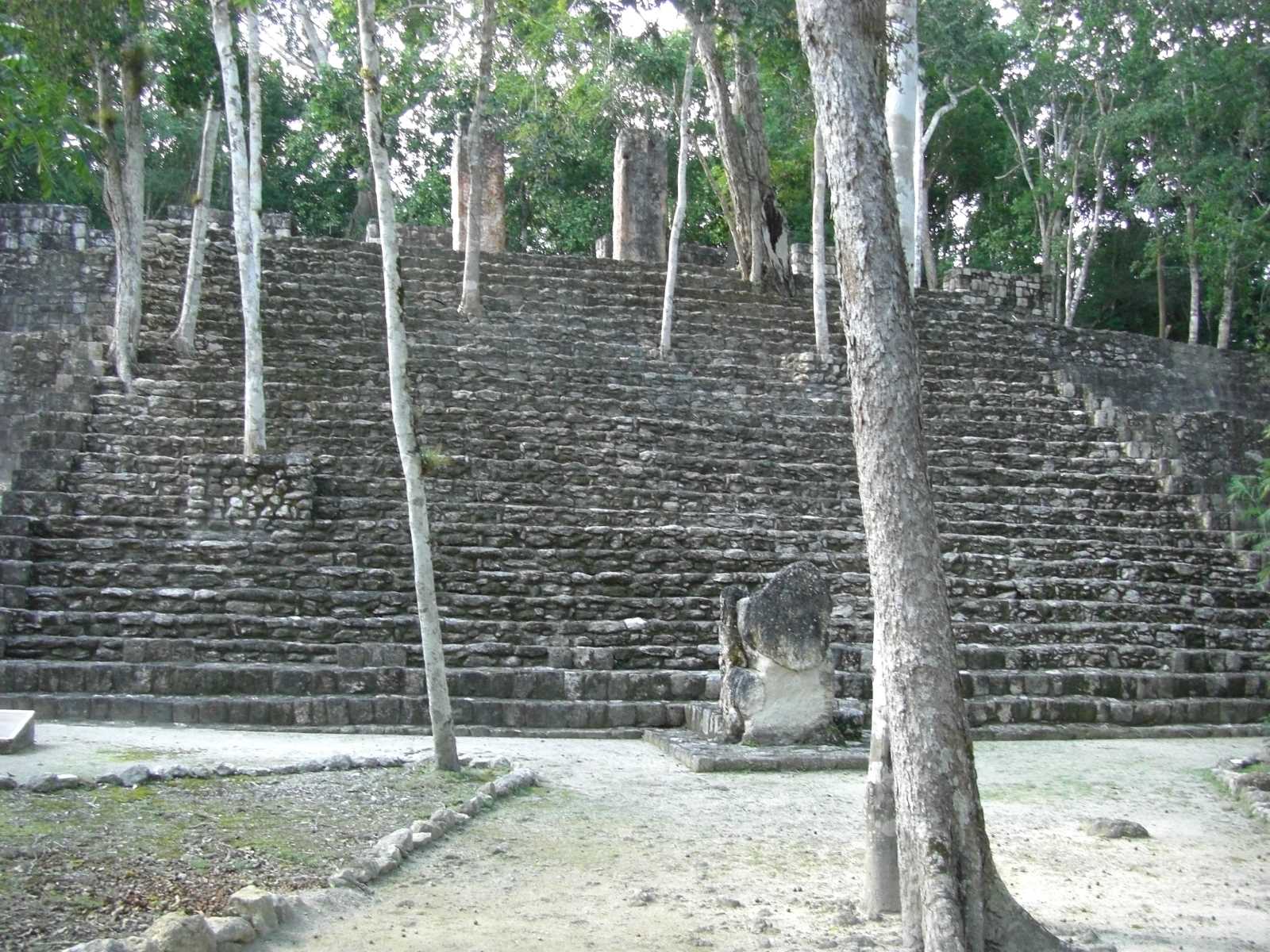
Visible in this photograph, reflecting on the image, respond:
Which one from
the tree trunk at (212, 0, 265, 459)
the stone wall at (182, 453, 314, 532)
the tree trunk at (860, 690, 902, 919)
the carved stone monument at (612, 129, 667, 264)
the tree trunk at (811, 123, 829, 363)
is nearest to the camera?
the tree trunk at (860, 690, 902, 919)

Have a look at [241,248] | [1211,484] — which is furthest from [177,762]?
[1211,484]

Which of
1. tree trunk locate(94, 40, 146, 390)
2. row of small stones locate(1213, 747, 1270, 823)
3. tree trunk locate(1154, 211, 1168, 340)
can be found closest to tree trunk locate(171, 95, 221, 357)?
tree trunk locate(94, 40, 146, 390)

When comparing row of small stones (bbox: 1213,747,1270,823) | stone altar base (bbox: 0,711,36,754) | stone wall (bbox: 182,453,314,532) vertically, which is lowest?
row of small stones (bbox: 1213,747,1270,823)

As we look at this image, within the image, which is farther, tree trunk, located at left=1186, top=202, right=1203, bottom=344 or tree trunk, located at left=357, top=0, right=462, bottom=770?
tree trunk, located at left=1186, top=202, right=1203, bottom=344

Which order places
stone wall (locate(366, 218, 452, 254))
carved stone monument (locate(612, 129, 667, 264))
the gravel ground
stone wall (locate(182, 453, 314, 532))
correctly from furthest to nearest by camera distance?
carved stone monument (locate(612, 129, 667, 264)) → stone wall (locate(366, 218, 452, 254)) → stone wall (locate(182, 453, 314, 532)) → the gravel ground

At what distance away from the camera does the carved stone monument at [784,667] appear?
846 centimetres

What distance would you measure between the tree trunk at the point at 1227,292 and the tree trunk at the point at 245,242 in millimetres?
14830

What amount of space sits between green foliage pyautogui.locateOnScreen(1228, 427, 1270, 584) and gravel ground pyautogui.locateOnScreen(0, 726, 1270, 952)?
2.10 m

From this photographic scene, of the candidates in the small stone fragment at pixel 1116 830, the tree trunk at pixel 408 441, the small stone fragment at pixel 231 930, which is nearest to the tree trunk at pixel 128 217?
the tree trunk at pixel 408 441

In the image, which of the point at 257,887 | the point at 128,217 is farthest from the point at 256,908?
the point at 128,217

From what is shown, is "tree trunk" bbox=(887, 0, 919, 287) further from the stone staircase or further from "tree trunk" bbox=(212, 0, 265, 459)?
"tree trunk" bbox=(212, 0, 265, 459)

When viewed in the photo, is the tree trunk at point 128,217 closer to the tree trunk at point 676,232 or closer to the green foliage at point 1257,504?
the tree trunk at point 676,232

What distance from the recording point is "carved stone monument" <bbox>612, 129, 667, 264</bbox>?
19234 millimetres

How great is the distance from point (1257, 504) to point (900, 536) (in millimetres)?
8393
